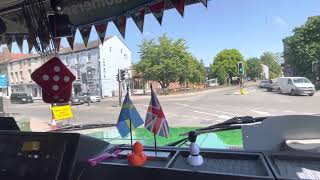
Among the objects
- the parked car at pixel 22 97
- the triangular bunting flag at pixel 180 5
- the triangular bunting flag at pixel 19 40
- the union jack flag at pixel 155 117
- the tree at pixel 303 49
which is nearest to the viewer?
the union jack flag at pixel 155 117

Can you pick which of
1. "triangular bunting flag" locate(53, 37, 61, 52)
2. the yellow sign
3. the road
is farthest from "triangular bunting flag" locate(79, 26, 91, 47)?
the yellow sign

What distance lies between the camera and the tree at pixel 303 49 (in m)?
5.59

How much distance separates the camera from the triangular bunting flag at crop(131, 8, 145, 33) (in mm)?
4047

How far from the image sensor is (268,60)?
212 inches

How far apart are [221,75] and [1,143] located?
9540 millimetres

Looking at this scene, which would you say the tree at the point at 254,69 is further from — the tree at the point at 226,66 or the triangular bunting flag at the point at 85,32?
the triangular bunting flag at the point at 85,32

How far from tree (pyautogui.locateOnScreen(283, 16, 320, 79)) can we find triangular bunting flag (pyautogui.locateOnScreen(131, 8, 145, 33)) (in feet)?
7.56

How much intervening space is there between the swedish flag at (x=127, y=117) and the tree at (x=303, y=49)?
12.0 feet

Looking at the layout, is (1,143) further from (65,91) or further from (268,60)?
(268,60)

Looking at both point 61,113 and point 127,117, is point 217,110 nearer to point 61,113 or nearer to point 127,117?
point 61,113

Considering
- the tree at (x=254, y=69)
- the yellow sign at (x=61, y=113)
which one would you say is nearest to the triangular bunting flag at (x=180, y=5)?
the yellow sign at (x=61, y=113)

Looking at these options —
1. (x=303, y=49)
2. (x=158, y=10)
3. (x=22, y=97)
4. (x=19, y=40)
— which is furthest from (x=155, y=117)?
(x=22, y=97)

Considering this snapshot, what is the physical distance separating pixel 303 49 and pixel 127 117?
4478 mm

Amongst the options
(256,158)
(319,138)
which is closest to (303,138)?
(319,138)
